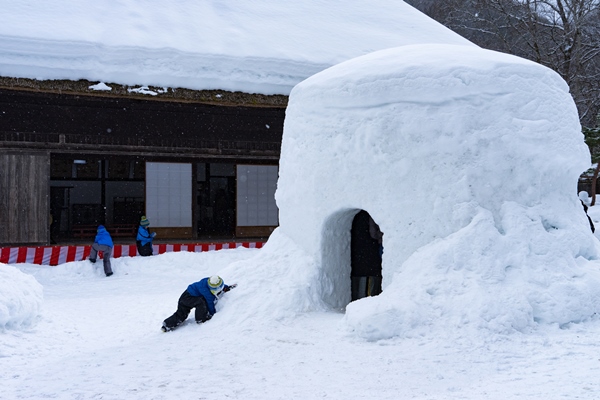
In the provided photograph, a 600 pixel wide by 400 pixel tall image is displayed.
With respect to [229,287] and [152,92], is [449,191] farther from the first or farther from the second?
[152,92]

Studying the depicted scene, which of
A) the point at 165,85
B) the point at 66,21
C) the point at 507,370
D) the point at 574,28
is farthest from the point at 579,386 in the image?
the point at 574,28

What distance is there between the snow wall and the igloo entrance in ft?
0.20

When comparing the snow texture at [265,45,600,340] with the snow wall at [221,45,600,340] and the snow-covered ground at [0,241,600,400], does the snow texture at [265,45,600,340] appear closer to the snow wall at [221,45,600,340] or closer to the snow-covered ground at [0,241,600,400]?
the snow wall at [221,45,600,340]

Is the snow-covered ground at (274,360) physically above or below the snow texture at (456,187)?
below

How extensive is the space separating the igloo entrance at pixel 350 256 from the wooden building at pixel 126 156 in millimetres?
4300

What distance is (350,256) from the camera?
6.58 m

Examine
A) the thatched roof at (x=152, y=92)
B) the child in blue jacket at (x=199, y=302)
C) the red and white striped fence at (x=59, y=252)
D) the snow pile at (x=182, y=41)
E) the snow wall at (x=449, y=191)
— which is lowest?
the red and white striped fence at (x=59, y=252)

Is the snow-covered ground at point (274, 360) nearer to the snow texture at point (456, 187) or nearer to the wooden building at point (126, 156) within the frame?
the snow texture at point (456, 187)

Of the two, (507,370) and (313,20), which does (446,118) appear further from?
(313,20)

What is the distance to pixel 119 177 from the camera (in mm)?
14234

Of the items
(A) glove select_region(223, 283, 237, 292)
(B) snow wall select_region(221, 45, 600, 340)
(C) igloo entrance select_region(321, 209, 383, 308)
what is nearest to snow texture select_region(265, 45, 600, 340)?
(B) snow wall select_region(221, 45, 600, 340)

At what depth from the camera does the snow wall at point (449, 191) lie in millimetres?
4820

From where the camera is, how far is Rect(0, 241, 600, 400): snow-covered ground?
3936 millimetres

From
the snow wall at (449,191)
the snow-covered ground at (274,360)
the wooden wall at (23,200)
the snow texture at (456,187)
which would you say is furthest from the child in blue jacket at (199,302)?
the wooden wall at (23,200)
